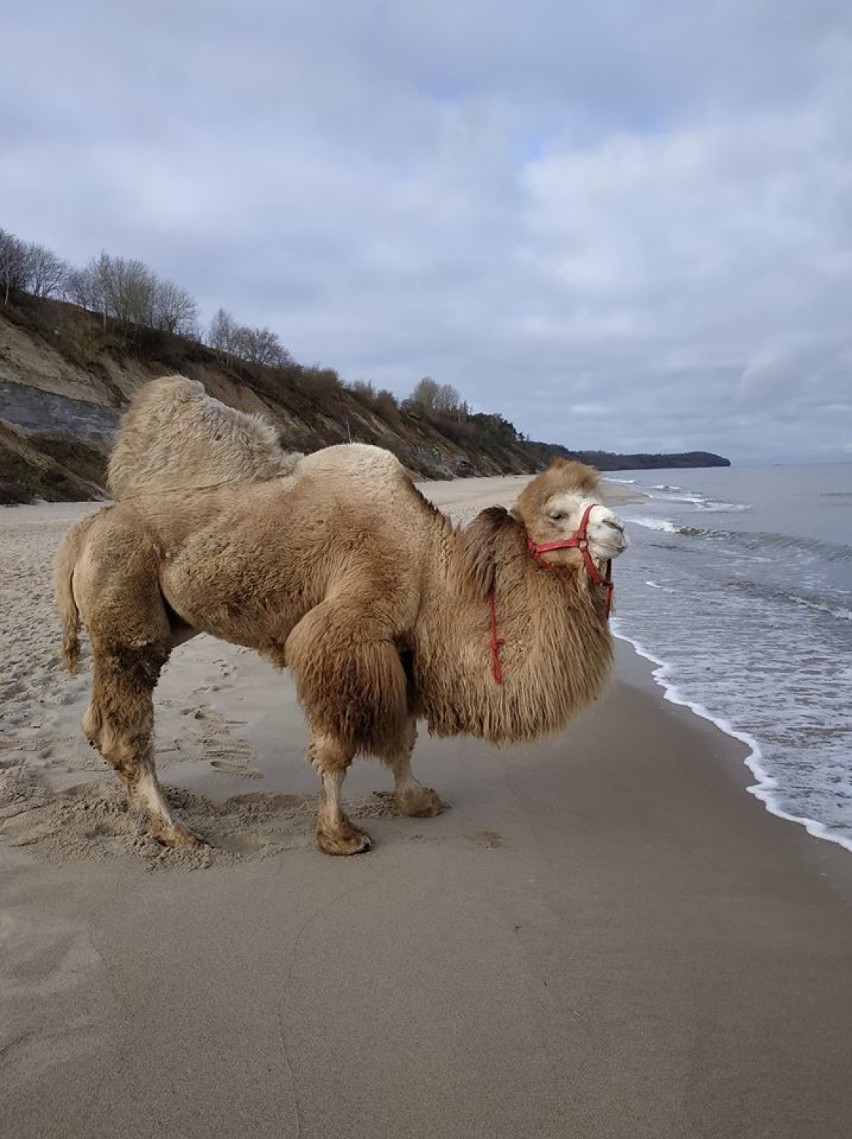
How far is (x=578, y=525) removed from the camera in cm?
367

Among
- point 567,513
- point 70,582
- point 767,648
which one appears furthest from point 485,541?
point 767,648

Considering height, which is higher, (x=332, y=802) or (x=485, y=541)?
(x=485, y=541)

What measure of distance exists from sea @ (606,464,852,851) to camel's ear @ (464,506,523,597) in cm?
217

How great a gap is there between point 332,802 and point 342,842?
191 mm

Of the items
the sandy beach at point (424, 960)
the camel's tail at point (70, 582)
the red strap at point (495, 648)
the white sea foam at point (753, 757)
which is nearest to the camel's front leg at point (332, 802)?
the sandy beach at point (424, 960)

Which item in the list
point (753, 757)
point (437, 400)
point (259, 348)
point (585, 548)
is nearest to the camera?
point (585, 548)

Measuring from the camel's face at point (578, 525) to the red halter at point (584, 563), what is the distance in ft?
0.06

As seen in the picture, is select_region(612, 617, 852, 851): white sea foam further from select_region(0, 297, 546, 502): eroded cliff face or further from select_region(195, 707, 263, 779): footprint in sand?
select_region(0, 297, 546, 502): eroded cliff face

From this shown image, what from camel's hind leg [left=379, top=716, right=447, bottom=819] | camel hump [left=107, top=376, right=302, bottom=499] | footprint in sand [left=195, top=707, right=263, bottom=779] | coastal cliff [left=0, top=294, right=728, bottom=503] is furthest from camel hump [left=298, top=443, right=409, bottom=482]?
coastal cliff [left=0, top=294, right=728, bottom=503]

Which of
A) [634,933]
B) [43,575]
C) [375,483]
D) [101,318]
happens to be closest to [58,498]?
[43,575]

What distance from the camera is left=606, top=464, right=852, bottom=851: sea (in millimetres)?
4863

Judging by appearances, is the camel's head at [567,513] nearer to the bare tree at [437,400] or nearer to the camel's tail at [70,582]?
the camel's tail at [70,582]

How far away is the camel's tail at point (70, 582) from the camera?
4.16 m

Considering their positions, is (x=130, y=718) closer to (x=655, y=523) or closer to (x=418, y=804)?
(x=418, y=804)
